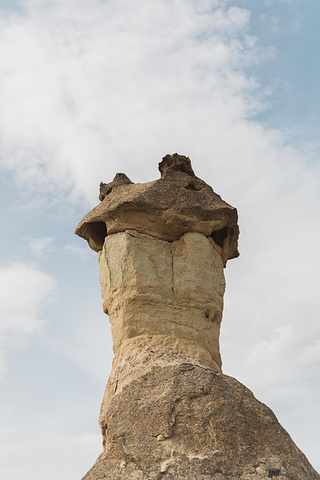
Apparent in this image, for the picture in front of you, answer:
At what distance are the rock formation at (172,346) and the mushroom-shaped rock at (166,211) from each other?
16mm

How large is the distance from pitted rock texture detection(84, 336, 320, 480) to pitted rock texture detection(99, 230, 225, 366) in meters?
1.00

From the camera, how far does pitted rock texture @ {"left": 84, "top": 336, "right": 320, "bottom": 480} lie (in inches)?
227

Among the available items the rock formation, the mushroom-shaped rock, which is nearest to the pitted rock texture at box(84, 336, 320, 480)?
the rock formation

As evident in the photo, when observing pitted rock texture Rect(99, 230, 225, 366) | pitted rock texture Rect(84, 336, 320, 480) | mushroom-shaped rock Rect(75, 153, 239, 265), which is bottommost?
pitted rock texture Rect(84, 336, 320, 480)

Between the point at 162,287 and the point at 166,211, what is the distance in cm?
113

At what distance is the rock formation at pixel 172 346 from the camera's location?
5.89 meters

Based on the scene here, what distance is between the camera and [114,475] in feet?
18.9

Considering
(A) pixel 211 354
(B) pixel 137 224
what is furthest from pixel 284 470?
(B) pixel 137 224

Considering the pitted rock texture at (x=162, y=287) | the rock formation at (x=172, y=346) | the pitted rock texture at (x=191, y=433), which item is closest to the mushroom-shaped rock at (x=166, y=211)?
the rock formation at (x=172, y=346)

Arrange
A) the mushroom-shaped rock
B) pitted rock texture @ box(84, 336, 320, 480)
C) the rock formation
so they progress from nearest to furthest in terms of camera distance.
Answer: pitted rock texture @ box(84, 336, 320, 480), the rock formation, the mushroom-shaped rock

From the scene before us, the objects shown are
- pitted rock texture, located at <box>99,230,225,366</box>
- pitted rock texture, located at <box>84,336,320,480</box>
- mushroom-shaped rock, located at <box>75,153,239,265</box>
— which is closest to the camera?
pitted rock texture, located at <box>84,336,320,480</box>

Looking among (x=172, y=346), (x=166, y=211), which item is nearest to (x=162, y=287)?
(x=172, y=346)

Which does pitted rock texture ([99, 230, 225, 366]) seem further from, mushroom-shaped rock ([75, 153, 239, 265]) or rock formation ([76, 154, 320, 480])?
mushroom-shaped rock ([75, 153, 239, 265])

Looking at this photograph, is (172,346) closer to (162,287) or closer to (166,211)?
(162,287)
